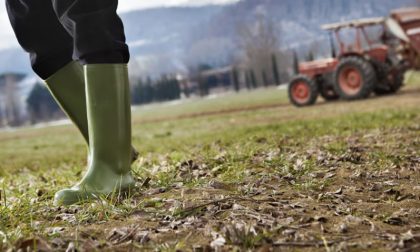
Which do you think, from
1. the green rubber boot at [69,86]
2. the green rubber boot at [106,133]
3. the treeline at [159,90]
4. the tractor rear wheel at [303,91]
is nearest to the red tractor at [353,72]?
the tractor rear wheel at [303,91]

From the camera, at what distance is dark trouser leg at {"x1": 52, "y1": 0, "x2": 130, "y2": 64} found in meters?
3.06

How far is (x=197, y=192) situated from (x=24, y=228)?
0.94m

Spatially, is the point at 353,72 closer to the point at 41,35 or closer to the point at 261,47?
the point at 41,35

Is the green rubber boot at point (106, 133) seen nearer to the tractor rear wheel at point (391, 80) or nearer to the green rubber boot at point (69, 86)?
the green rubber boot at point (69, 86)

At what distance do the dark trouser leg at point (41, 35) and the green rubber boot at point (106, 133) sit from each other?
592 millimetres

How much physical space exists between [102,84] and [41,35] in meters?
0.71

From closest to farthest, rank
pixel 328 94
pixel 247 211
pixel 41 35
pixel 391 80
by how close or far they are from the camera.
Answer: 1. pixel 247 211
2. pixel 41 35
3. pixel 391 80
4. pixel 328 94

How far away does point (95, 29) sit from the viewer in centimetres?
305

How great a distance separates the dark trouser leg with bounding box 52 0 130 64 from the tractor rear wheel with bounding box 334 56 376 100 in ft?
44.9

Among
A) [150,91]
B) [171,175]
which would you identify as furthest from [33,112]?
[171,175]

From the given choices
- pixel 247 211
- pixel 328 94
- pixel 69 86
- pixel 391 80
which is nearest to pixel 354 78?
pixel 391 80

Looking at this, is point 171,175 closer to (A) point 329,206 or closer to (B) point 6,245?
(A) point 329,206

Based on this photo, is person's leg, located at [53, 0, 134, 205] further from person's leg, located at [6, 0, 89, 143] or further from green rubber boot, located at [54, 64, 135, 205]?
person's leg, located at [6, 0, 89, 143]

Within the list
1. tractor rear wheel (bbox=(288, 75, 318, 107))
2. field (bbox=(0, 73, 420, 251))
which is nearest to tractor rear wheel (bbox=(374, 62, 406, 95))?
tractor rear wheel (bbox=(288, 75, 318, 107))
